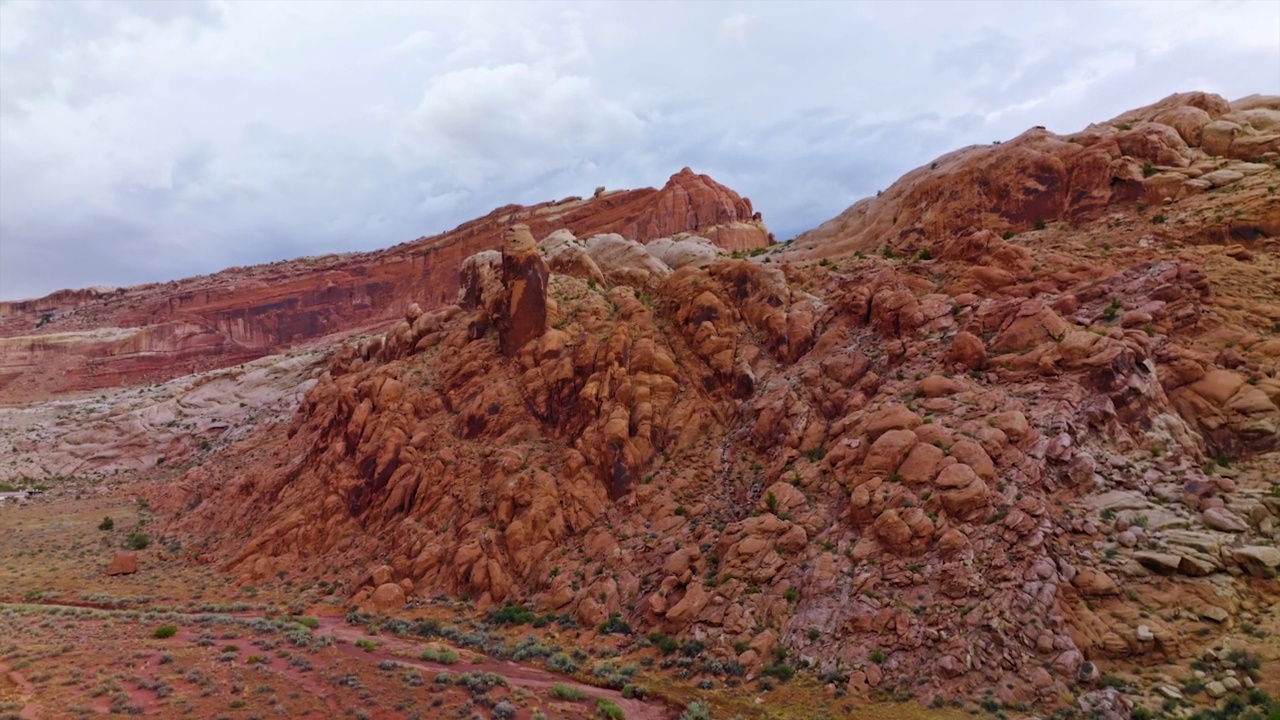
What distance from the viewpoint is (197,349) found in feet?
280

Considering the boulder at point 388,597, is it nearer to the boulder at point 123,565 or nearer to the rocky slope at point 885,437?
the rocky slope at point 885,437

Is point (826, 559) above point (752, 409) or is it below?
below

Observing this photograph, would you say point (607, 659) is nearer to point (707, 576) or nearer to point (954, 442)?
point (707, 576)

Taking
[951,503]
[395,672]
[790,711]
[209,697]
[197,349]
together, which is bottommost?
[790,711]

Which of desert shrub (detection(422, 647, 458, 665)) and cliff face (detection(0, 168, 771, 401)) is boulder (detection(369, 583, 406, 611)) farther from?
cliff face (detection(0, 168, 771, 401))

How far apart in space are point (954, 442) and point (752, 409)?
8.77 metres

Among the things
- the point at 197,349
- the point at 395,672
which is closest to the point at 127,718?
the point at 395,672

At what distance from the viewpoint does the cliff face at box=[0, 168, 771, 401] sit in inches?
3027

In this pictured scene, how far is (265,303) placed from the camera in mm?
92688

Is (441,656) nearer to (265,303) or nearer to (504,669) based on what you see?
Result: (504,669)

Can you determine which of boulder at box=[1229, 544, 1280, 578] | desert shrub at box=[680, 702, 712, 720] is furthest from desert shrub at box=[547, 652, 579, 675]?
boulder at box=[1229, 544, 1280, 578]

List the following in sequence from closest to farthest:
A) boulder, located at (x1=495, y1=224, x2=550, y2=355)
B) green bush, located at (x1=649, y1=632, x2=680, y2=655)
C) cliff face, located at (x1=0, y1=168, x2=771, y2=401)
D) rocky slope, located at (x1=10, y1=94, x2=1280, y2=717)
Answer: rocky slope, located at (x1=10, y1=94, x2=1280, y2=717) → green bush, located at (x1=649, y1=632, x2=680, y2=655) → boulder, located at (x1=495, y1=224, x2=550, y2=355) → cliff face, located at (x1=0, y1=168, x2=771, y2=401)

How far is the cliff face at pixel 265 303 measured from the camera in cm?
7688

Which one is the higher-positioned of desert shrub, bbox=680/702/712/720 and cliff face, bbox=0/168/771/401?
cliff face, bbox=0/168/771/401
